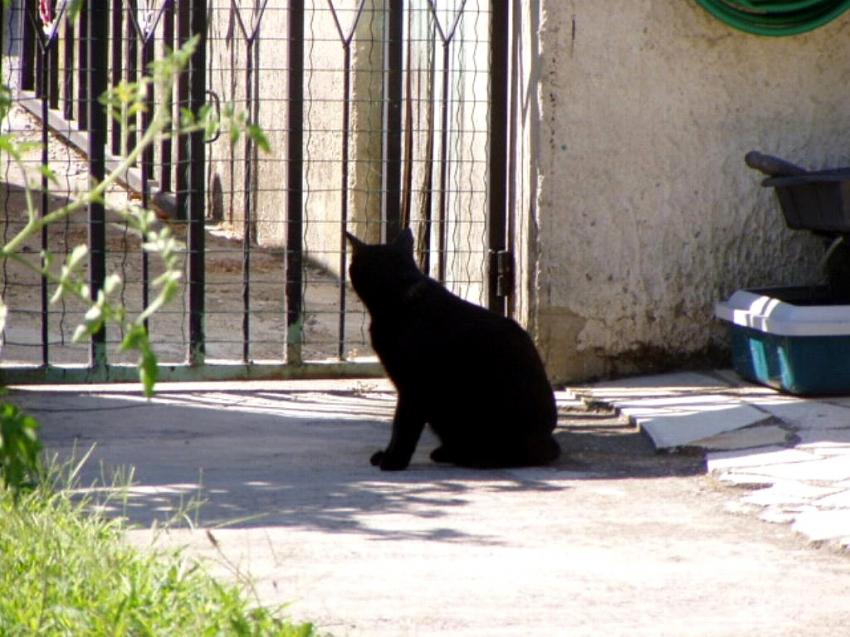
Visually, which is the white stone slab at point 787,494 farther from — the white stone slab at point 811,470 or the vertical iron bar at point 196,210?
the vertical iron bar at point 196,210

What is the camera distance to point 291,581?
3410mm

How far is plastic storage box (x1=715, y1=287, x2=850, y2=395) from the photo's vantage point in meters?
5.38

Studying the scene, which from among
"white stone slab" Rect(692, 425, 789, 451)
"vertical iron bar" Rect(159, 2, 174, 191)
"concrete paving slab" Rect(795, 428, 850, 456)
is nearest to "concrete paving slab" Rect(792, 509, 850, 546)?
"concrete paving slab" Rect(795, 428, 850, 456)

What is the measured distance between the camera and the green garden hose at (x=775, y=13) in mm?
5918

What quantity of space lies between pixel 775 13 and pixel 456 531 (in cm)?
315

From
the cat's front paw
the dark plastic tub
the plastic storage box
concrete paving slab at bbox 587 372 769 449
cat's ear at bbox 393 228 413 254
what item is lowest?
the cat's front paw

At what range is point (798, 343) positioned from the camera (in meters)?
5.41

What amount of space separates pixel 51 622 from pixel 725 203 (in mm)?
4081

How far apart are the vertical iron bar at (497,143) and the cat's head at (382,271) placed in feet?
3.37

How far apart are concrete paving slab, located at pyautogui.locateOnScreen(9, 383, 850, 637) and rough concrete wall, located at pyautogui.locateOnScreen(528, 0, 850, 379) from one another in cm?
A: 68

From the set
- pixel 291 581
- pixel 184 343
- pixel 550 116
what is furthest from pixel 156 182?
pixel 291 581

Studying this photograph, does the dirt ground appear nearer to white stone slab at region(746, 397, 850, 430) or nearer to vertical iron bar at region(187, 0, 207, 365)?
vertical iron bar at region(187, 0, 207, 365)

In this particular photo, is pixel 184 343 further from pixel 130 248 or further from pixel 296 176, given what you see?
pixel 130 248

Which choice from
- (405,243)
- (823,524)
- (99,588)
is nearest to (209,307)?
(405,243)
